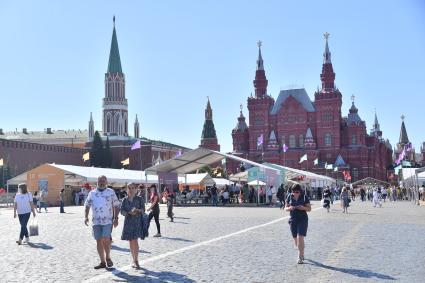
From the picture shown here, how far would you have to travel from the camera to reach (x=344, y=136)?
10112 centimetres

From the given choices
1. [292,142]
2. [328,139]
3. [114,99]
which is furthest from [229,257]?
[114,99]

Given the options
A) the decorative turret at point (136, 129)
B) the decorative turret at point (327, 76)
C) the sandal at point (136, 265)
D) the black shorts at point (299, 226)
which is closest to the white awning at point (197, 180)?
the black shorts at point (299, 226)

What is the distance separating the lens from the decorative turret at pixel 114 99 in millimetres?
123625

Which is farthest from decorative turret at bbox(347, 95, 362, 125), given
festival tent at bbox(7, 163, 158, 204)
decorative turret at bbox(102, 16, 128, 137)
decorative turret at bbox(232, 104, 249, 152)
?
festival tent at bbox(7, 163, 158, 204)

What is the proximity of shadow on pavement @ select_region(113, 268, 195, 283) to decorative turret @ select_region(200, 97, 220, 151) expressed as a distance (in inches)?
4130

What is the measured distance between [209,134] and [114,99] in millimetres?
23096

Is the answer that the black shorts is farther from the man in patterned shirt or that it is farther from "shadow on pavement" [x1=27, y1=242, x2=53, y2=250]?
"shadow on pavement" [x1=27, y1=242, x2=53, y2=250]

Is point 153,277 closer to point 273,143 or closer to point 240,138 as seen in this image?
point 273,143

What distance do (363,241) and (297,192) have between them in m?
3.67

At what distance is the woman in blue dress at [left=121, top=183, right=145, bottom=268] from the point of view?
32.6 feet

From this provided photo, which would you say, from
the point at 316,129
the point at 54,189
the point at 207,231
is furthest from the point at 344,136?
the point at 207,231

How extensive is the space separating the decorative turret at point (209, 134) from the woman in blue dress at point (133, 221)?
340 ft

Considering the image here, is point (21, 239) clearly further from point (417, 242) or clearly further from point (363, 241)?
point (417, 242)

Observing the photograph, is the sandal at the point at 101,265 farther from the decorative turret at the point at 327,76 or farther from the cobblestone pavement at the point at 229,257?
the decorative turret at the point at 327,76
